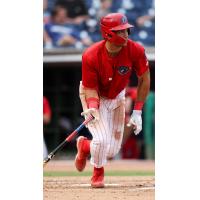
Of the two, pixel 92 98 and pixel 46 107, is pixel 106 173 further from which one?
pixel 92 98

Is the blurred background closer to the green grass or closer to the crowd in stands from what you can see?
the crowd in stands

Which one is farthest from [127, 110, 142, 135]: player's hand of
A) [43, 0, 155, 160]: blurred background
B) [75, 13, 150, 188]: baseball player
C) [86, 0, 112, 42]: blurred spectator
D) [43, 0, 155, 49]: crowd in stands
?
[86, 0, 112, 42]: blurred spectator

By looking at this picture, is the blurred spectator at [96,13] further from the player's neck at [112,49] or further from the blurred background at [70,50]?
the player's neck at [112,49]

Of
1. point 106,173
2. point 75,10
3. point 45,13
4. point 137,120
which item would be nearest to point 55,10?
point 45,13

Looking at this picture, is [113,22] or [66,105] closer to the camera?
[113,22]

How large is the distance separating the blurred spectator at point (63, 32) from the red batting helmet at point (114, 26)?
999 millimetres

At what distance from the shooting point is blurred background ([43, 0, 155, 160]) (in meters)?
8.61

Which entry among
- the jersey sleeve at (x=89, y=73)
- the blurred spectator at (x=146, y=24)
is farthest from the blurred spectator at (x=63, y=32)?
the jersey sleeve at (x=89, y=73)

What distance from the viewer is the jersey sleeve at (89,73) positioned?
786cm

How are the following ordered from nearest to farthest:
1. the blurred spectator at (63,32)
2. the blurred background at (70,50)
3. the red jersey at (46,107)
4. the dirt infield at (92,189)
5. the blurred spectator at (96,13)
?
the dirt infield at (92,189), the red jersey at (46,107), the blurred background at (70,50), the blurred spectator at (63,32), the blurred spectator at (96,13)
